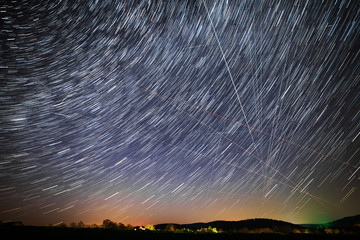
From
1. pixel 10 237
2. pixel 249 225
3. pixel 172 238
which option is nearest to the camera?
pixel 10 237

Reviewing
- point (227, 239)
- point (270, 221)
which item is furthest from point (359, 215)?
point (227, 239)

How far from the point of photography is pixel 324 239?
726 cm

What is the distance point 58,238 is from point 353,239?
8.83 m

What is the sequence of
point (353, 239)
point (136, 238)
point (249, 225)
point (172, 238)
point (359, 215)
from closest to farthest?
point (136, 238)
point (172, 238)
point (353, 239)
point (359, 215)
point (249, 225)

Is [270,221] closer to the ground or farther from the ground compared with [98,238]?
closer to the ground

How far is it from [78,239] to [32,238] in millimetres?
1004

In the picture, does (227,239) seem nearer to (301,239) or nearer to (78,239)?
(301,239)

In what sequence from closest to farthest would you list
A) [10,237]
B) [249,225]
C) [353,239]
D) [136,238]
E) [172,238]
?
[10,237]
[136,238]
[172,238]
[353,239]
[249,225]

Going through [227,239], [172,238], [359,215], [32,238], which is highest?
[32,238]

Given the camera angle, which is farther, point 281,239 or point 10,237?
point 281,239

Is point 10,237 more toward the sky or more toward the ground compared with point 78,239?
more toward the sky

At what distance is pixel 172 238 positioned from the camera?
649cm

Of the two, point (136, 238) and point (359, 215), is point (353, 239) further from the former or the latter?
point (359, 215)

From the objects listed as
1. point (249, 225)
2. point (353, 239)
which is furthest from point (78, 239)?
point (249, 225)
